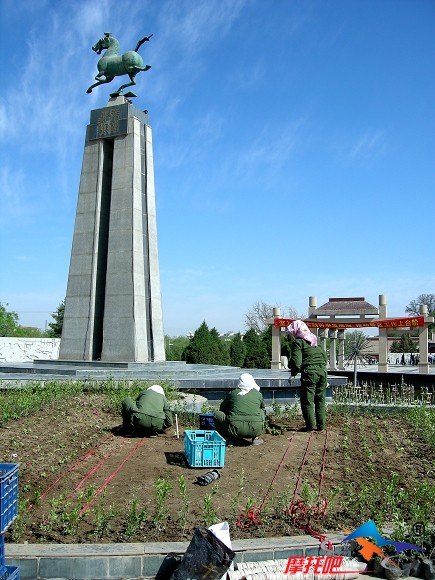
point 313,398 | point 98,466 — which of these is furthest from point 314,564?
point 313,398

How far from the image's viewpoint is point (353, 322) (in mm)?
27312

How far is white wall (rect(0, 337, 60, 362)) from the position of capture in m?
32.5

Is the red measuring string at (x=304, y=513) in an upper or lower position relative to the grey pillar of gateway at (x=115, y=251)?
lower

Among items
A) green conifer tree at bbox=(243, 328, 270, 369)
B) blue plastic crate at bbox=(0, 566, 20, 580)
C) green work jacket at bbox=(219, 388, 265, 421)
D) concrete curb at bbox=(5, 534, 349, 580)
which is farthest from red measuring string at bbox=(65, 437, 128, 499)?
green conifer tree at bbox=(243, 328, 270, 369)

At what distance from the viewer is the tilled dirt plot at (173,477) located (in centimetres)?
467

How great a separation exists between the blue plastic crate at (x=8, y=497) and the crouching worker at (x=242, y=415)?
12.6 feet

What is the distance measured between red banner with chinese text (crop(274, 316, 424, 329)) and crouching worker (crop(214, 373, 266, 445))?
17.9 metres

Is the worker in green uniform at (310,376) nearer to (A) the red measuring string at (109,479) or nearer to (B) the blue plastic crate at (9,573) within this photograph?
(A) the red measuring string at (109,479)

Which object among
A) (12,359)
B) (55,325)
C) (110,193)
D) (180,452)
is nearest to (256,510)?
(180,452)

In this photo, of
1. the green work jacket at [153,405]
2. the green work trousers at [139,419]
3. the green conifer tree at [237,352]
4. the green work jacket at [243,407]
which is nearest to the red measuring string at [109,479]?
the green work trousers at [139,419]

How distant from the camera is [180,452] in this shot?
23.4 feet

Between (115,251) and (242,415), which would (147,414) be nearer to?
A: (242,415)

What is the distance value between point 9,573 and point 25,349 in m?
31.2

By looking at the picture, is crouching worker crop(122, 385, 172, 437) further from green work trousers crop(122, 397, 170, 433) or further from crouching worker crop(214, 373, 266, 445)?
crouching worker crop(214, 373, 266, 445)
